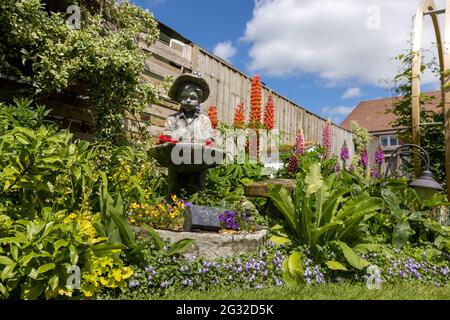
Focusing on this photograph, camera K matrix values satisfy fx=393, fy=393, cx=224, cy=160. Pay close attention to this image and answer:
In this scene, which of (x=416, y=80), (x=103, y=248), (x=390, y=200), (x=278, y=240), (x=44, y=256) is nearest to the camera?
(x=44, y=256)

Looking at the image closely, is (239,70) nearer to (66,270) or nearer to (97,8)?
(97,8)

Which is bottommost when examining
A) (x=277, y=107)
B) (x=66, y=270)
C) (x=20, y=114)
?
(x=66, y=270)

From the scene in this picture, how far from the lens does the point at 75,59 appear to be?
4.72m

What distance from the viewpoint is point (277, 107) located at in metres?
10.3

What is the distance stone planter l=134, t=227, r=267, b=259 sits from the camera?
312cm

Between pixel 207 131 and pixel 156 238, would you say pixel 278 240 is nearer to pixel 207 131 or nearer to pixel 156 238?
pixel 156 238

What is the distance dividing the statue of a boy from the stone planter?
0.90 meters

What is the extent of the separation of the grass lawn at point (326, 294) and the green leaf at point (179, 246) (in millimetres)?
300

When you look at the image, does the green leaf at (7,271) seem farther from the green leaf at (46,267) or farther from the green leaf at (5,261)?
the green leaf at (46,267)

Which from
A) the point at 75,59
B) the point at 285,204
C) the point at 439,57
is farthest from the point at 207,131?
the point at 439,57

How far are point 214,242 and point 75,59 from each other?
9.70 ft

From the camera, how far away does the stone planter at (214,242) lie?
3123 mm

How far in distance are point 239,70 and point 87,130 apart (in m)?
4.10
